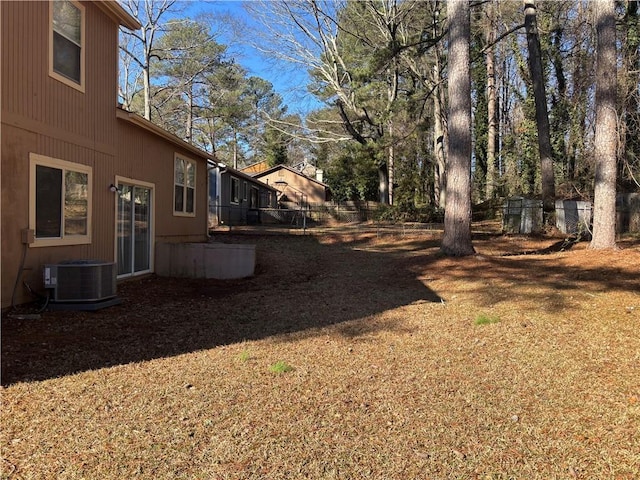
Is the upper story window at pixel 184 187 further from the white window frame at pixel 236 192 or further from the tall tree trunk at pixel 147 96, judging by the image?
the tall tree trunk at pixel 147 96

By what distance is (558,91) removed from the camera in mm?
22984

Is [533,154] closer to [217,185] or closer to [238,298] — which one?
[217,185]

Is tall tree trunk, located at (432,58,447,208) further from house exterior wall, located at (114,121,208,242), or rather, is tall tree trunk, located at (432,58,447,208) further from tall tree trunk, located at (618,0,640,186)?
house exterior wall, located at (114,121,208,242)

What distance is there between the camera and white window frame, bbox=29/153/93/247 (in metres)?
6.46

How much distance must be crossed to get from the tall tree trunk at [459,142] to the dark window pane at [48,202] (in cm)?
772

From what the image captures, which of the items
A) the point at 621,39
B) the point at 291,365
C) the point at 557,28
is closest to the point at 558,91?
the point at 557,28

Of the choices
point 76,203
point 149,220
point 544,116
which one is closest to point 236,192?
point 544,116

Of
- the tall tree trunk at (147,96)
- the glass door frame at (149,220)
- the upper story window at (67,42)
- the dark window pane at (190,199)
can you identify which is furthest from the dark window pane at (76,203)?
the tall tree trunk at (147,96)

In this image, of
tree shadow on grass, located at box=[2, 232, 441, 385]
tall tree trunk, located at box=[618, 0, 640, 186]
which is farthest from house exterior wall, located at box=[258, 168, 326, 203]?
tree shadow on grass, located at box=[2, 232, 441, 385]

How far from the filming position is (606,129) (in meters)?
10.5

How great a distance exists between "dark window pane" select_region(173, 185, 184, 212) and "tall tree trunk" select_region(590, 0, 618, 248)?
981 cm

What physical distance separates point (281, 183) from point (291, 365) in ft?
114

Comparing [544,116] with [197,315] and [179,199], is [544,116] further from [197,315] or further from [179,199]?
[197,315]

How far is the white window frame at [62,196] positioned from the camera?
6457 millimetres
